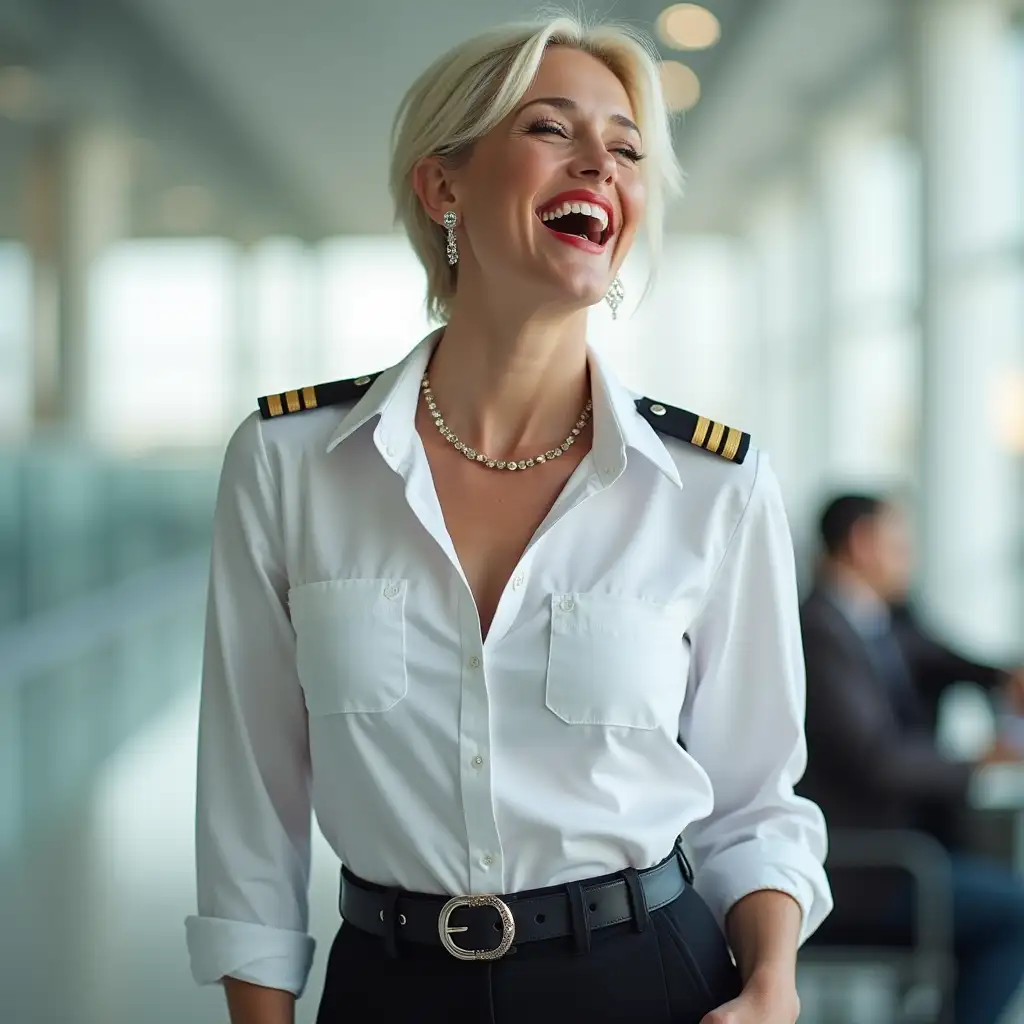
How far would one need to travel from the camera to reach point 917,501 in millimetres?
6691

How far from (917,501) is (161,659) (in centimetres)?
479

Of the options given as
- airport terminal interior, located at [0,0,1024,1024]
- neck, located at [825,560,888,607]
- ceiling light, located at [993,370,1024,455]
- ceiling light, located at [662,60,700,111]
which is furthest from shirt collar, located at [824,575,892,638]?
ceiling light, located at [993,370,1024,455]

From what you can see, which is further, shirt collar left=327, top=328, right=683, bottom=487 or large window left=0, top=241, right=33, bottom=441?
large window left=0, top=241, right=33, bottom=441

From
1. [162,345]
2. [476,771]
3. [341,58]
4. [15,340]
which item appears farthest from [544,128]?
[15,340]

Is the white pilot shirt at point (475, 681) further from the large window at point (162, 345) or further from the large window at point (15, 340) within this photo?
the large window at point (15, 340)

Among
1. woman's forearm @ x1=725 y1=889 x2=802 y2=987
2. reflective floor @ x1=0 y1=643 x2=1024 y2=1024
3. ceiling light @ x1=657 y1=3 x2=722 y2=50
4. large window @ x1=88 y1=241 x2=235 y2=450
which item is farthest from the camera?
large window @ x1=88 y1=241 x2=235 y2=450

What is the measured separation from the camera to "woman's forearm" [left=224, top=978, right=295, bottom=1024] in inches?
53.1

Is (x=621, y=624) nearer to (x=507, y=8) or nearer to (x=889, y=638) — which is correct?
(x=507, y=8)

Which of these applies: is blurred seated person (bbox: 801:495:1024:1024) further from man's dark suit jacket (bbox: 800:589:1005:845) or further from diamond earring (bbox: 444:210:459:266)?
diamond earring (bbox: 444:210:459:266)

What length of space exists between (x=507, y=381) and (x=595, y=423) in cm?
11

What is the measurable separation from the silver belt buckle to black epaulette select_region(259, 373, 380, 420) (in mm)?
542

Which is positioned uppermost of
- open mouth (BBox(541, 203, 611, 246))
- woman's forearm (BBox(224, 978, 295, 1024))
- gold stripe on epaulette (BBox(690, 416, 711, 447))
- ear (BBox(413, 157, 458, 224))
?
ear (BBox(413, 157, 458, 224))

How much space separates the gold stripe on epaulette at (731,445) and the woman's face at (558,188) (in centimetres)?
21

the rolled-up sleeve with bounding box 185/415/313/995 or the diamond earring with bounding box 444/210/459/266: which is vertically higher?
the diamond earring with bounding box 444/210/459/266
